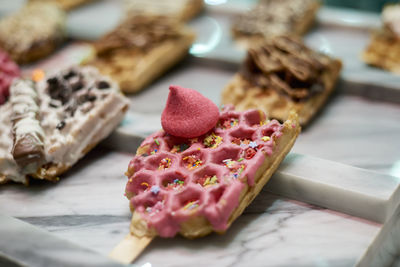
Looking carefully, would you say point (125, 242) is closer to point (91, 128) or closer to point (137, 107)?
point (91, 128)

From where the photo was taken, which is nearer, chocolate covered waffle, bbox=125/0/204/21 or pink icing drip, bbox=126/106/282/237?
pink icing drip, bbox=126/106/282/237

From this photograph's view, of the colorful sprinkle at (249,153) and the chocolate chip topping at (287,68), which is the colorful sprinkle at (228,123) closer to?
the colorful sprinkle at (249,153)

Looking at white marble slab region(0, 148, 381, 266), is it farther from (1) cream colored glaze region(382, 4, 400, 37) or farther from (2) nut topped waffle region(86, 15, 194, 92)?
(1) cream colored glaze region(382, 4, 400, 37)

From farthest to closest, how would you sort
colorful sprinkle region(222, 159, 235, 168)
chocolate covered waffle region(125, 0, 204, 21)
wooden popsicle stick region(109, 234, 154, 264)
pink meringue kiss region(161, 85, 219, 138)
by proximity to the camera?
chocolate covered waffle region(125, 0, 204, 21) < pink meringue kiss region(161, 85, 219, 138) < colorful sprinkle region(222, 159, 235, 168) < wooden popsicle stick region(109, 234, 154, 264)

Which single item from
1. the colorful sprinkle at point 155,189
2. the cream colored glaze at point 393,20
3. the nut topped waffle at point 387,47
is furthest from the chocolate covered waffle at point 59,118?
the cream colored glaze at point 393,20

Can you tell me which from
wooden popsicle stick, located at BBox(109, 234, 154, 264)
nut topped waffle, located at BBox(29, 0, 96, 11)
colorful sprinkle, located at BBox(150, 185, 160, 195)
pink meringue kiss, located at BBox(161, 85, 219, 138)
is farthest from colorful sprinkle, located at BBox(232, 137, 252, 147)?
nut topped waffle, located at BBox(29, 0, 96, 11)
